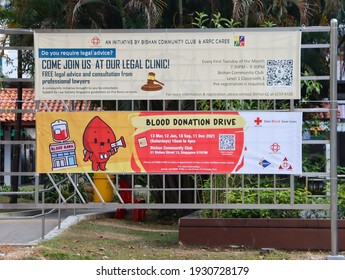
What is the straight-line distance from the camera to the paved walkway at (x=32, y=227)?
38.2 ft

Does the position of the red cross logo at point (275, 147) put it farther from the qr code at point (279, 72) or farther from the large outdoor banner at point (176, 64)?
the qr code at point (279, 72)

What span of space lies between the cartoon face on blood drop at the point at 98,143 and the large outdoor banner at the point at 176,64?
406mm

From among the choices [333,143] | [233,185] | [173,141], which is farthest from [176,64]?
[233,185]

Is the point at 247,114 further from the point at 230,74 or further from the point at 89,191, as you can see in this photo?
the point at 89,191

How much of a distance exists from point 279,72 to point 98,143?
8.94ft

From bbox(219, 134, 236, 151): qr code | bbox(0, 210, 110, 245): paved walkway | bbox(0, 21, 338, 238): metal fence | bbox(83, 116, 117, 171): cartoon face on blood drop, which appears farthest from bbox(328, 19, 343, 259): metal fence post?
bbox(0, 210, 110, 245): paved walkway

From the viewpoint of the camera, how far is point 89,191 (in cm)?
1778

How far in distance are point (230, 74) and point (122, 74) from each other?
1.51 m

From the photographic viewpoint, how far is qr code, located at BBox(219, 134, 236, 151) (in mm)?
9250

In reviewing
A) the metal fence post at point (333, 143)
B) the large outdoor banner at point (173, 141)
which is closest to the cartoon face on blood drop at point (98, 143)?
the large outdoor banner at point (173, 141)

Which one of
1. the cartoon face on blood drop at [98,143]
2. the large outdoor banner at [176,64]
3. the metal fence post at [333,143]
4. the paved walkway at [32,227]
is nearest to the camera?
the metal fence post at [333,143]

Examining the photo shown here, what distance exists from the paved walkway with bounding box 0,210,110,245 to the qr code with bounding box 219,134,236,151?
343 cm

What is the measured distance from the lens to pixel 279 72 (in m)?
9.25

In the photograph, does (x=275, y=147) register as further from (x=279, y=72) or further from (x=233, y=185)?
(x=233, y=185)
